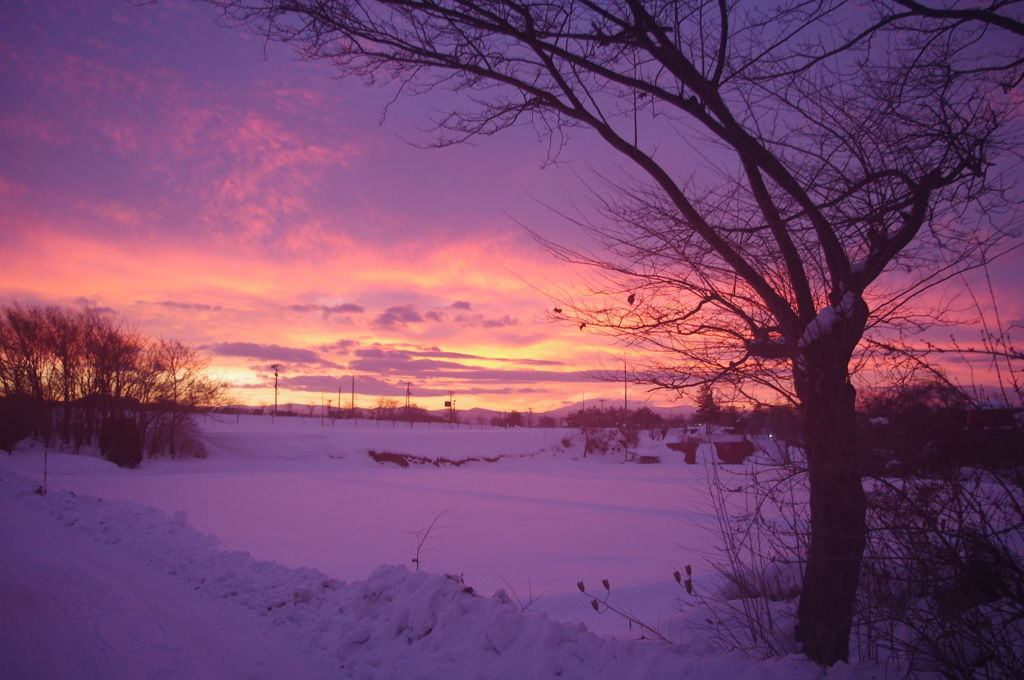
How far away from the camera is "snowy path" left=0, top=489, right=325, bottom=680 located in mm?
4664

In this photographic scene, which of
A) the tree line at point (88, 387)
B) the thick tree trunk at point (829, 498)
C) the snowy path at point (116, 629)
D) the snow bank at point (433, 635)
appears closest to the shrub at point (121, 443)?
the tree line at point (88, 387)

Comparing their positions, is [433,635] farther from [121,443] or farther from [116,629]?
[121,443]

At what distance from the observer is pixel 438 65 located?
4.88 meters

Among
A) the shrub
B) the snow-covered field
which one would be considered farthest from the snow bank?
the shrub

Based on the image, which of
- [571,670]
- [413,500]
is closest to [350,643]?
[571,670]

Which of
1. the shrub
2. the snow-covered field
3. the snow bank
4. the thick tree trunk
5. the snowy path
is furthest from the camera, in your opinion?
the shrub

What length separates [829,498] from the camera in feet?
12.1

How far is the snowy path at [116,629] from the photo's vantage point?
4.66 m

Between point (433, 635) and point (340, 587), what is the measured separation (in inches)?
94.0

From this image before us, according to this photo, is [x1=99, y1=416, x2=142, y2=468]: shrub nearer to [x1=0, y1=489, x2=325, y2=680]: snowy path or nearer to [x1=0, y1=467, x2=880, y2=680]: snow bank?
[x1=0, y1=489, x2=325, y2=680]: snowy path

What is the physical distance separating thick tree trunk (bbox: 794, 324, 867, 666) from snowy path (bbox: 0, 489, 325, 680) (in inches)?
151

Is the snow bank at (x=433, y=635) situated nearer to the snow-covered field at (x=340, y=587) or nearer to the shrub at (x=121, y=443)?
the snow-covered field at (x=340, y=587)

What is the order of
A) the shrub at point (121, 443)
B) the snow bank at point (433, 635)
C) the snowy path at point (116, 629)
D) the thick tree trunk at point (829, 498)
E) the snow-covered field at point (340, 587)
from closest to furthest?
the thick tree trunk at point (829, 498), the snow bank at point (433, 635), the snow-covered field at point (340, 587), the snowy path at point (116, 629), the shrub at point (121, 443)

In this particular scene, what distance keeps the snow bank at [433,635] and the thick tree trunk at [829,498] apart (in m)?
0.34
